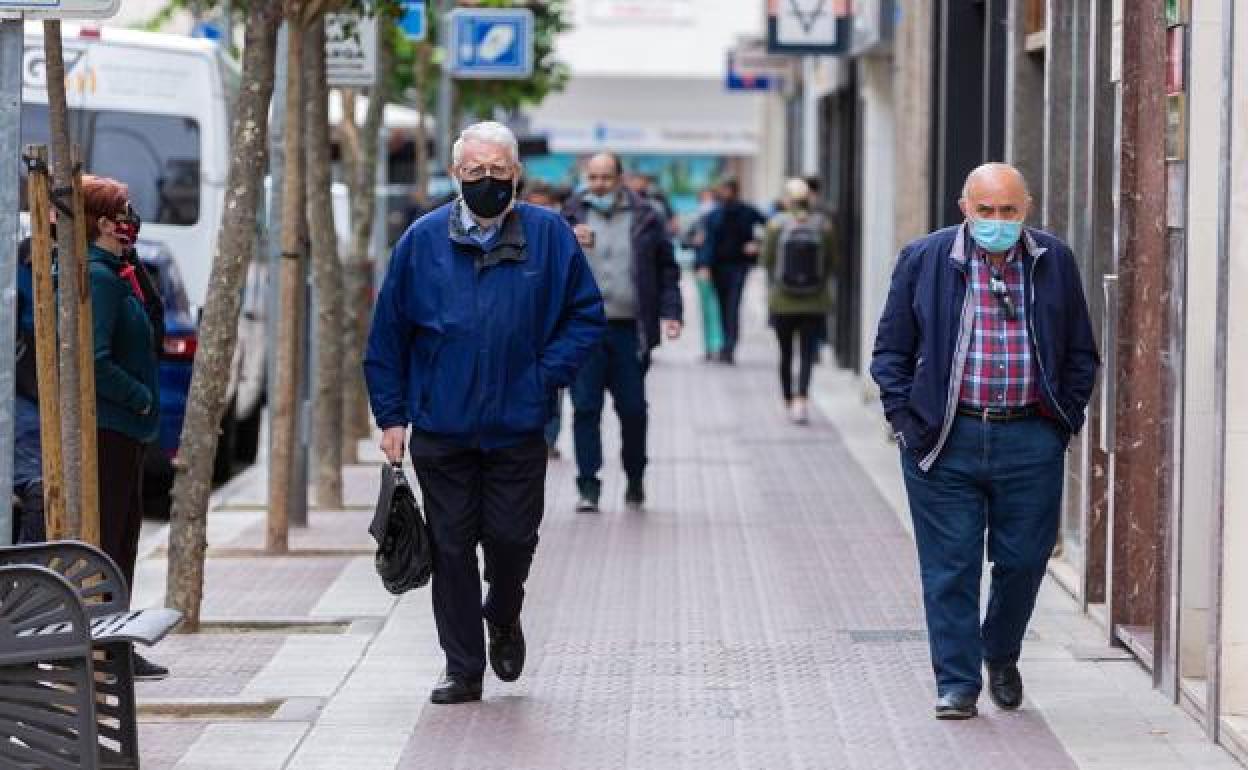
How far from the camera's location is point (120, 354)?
9297 millimetres

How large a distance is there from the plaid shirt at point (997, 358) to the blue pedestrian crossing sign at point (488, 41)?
589 inches

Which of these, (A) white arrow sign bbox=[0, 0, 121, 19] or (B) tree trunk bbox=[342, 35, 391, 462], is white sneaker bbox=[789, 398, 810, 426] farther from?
(A) white arrow sign bbox=[0, 0, 121, 19]

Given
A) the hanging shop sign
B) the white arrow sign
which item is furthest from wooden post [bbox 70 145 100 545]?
the hanging shop sign

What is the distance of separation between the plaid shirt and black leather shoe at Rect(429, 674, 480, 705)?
1720 millimetres

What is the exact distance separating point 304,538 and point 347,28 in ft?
8.18

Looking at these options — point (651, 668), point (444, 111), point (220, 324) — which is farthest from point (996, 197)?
point (444, 111)

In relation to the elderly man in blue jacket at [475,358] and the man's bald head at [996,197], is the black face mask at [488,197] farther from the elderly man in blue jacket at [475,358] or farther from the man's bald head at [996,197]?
the man's bald head at [996,197]

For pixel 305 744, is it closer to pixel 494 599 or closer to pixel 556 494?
pixel 494 599

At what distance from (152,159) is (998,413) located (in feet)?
31.3

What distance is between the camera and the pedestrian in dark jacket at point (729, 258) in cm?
2812

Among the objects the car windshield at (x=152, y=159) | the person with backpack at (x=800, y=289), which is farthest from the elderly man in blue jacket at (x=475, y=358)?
the person with backpack at (x=800, y=289)

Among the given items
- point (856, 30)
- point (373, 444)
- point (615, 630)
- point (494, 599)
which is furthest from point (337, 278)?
point (856, 30)

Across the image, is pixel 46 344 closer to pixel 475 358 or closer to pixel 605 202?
pixel 475 358

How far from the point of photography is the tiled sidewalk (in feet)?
27.2
